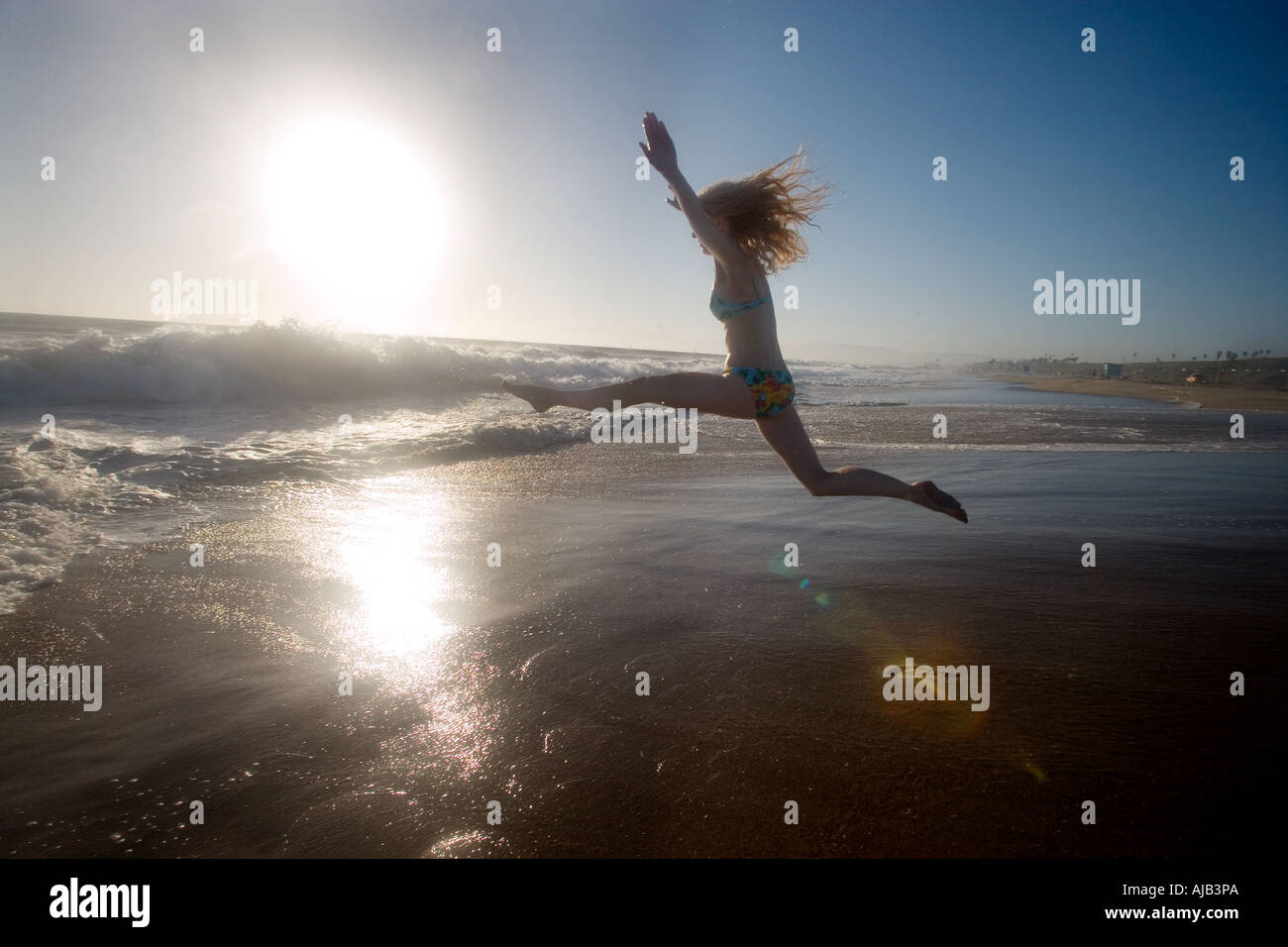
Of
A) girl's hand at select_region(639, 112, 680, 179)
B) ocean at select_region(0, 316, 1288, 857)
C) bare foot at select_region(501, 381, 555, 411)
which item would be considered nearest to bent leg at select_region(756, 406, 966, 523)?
ocean at select_region(0, 316, 1288, 857)

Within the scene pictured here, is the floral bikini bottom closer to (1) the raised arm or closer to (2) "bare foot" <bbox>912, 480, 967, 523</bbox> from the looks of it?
(1) the raised arm

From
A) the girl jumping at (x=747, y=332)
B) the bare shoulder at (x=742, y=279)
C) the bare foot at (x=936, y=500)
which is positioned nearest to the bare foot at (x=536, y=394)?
the girl jumping at (x=747, y=332)

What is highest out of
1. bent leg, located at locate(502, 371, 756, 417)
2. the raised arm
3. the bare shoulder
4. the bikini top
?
the raised arm

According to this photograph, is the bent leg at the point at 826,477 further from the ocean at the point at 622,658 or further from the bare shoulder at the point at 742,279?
the bare shoulder at the point at 742,279

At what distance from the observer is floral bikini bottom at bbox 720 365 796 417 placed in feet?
12.5

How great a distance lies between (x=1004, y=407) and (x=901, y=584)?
59.6 ft

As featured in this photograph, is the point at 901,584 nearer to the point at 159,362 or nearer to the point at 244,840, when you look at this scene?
the point at 244,840

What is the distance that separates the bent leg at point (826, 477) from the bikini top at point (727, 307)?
604 millimetres

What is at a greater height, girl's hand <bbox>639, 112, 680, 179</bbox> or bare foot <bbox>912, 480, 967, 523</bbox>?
girl's hand <bbox>639, 112, 680, 179</bbox>

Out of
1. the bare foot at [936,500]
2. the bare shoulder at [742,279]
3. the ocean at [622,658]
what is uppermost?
the bare shoulder at [742,279]

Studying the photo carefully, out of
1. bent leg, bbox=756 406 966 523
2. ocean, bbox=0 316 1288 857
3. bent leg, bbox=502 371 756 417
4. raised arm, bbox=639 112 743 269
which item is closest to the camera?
ocean, bbox=0 316 1288 857

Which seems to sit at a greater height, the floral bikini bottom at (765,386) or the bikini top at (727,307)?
the bikini top at (727,307)

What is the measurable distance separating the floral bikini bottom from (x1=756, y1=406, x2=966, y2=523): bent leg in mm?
A: 89

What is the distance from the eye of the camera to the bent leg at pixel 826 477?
13.2 ft
